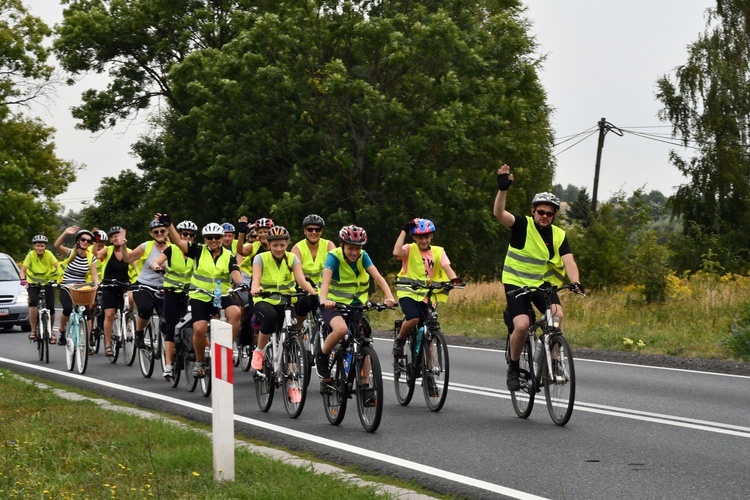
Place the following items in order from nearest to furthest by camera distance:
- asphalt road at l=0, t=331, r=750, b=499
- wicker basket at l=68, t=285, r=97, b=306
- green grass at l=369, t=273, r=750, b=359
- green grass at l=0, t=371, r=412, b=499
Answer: green grass at l=0, t=371, r=412, b=499 < asphalt road at l=0, t=331, r=750, b=499 < wicker basket at l=68, t=285, r=97, b=306 < green grass at l=369, t=273, r=750, b=359

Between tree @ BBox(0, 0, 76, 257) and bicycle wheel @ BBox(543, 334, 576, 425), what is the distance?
3947 centimetres

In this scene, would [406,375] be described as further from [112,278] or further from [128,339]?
[112,278]

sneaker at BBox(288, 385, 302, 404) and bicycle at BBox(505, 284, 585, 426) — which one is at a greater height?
bicycle at BBox(505, 284, 585, 426)

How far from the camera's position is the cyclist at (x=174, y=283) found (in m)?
12.4

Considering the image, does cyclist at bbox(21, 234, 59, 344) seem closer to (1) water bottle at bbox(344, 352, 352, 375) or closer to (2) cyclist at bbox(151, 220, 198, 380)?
(2) cyclist at bbox(151, 220, 198, 380)

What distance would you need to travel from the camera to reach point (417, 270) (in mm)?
11367

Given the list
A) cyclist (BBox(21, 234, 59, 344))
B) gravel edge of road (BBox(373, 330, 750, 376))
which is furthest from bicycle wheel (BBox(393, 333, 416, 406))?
cyclist (BBox(21, 234, 59, 344))

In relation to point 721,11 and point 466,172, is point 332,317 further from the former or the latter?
point 721,11

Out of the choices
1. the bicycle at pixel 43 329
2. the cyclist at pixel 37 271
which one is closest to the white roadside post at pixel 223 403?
the bicycle at pixel 43 329

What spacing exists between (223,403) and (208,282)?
470cm

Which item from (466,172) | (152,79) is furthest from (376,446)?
(152,79)

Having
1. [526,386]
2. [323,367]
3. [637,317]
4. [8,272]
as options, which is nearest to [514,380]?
[526,386]

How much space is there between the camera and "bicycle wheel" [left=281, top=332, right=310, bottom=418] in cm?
1026

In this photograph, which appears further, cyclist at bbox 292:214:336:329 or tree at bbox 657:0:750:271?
tree at bbox 657:0:750:271
